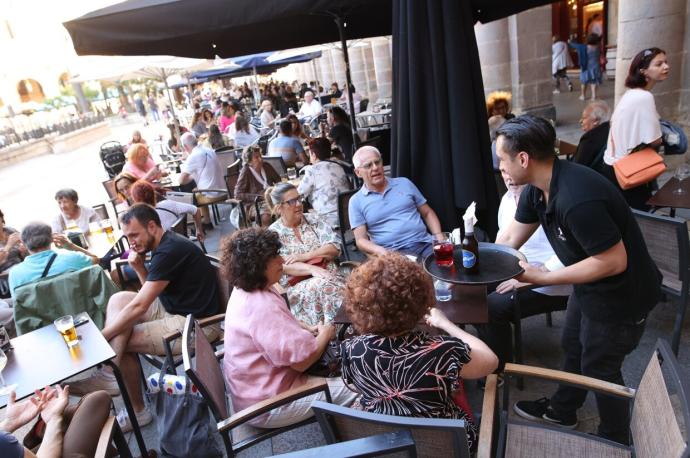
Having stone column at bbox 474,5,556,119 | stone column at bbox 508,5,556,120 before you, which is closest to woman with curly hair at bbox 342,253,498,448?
stone column at bbox 474,5,556,119

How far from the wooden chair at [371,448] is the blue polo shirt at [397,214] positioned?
7.51 feet

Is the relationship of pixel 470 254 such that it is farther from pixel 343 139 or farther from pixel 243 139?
pixel 243 139

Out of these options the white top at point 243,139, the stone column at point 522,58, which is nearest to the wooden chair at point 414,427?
the stone column at point 522,58

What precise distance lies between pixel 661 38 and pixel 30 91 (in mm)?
59872

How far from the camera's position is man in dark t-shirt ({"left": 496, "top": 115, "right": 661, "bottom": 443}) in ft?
5.84

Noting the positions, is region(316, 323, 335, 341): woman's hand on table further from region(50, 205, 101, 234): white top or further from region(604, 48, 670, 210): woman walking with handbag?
region(50, 205, 101, 234): white top

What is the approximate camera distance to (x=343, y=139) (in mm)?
7543

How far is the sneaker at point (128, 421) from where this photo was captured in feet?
10.0

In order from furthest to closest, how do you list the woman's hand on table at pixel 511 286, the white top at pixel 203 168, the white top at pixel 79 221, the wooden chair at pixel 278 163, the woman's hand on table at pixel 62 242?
the white top at pixel 203 168, the wooden chair at pixel 278 163, the white top at pixel 79 221, the woman's hand on table at pixel 62 242, the woman's hand on table at pixel 511 286

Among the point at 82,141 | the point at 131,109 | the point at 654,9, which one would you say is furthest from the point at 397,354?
the point at 131,109

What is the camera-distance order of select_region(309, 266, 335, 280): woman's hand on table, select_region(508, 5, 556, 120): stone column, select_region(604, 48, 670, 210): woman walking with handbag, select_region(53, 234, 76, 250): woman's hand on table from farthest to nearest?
1. select_region(508, 5, 556, 120): stone column
2. select_region(53, 234, 76, 250): woman's hand on table
3. select_region(604, 48, 670, 210): woman walking with handbag
4. select_region(309, 266, 335, 280): woman's hand on table

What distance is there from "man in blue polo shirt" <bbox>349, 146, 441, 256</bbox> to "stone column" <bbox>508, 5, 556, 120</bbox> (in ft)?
20.7

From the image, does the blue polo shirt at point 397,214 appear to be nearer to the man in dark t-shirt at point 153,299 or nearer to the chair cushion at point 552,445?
the man in dark t-shirt at point 153,299

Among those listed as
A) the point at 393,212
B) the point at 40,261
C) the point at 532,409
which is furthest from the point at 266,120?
the point at 532,409
